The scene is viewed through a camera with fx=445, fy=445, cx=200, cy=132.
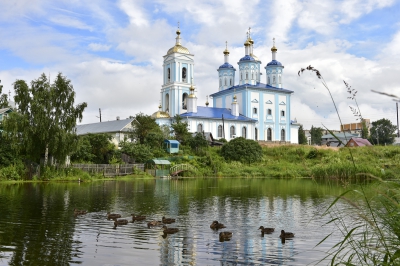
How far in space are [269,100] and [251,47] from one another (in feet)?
37.7

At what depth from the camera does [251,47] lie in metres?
76.1

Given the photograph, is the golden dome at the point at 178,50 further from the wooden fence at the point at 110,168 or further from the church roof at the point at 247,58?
the wooden fence at the point at 110,168

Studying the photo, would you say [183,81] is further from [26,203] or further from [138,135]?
[26,203]

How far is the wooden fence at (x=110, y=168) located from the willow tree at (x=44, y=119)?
14.2ft

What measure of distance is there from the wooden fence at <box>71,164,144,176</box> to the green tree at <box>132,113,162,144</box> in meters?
9.18

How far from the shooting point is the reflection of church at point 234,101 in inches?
2511

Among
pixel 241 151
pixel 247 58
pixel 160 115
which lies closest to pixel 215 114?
pixel 160 115

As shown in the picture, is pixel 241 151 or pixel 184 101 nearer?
pixel 241 151

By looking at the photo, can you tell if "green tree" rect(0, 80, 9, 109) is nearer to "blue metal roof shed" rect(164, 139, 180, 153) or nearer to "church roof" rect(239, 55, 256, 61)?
"blue metal roof shed" rect(164, 139, 180, 153)

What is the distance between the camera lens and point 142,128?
167 feet

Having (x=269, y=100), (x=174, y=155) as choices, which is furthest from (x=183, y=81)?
(x=174, y=155)

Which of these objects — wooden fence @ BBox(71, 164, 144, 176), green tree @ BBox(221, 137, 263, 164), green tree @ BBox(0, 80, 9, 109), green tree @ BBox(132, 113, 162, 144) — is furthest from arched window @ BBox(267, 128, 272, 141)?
green tree @ BBox(0, 80, 9, 109)

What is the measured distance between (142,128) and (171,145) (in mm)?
4219

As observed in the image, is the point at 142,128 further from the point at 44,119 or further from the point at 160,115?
the point at 44,119
